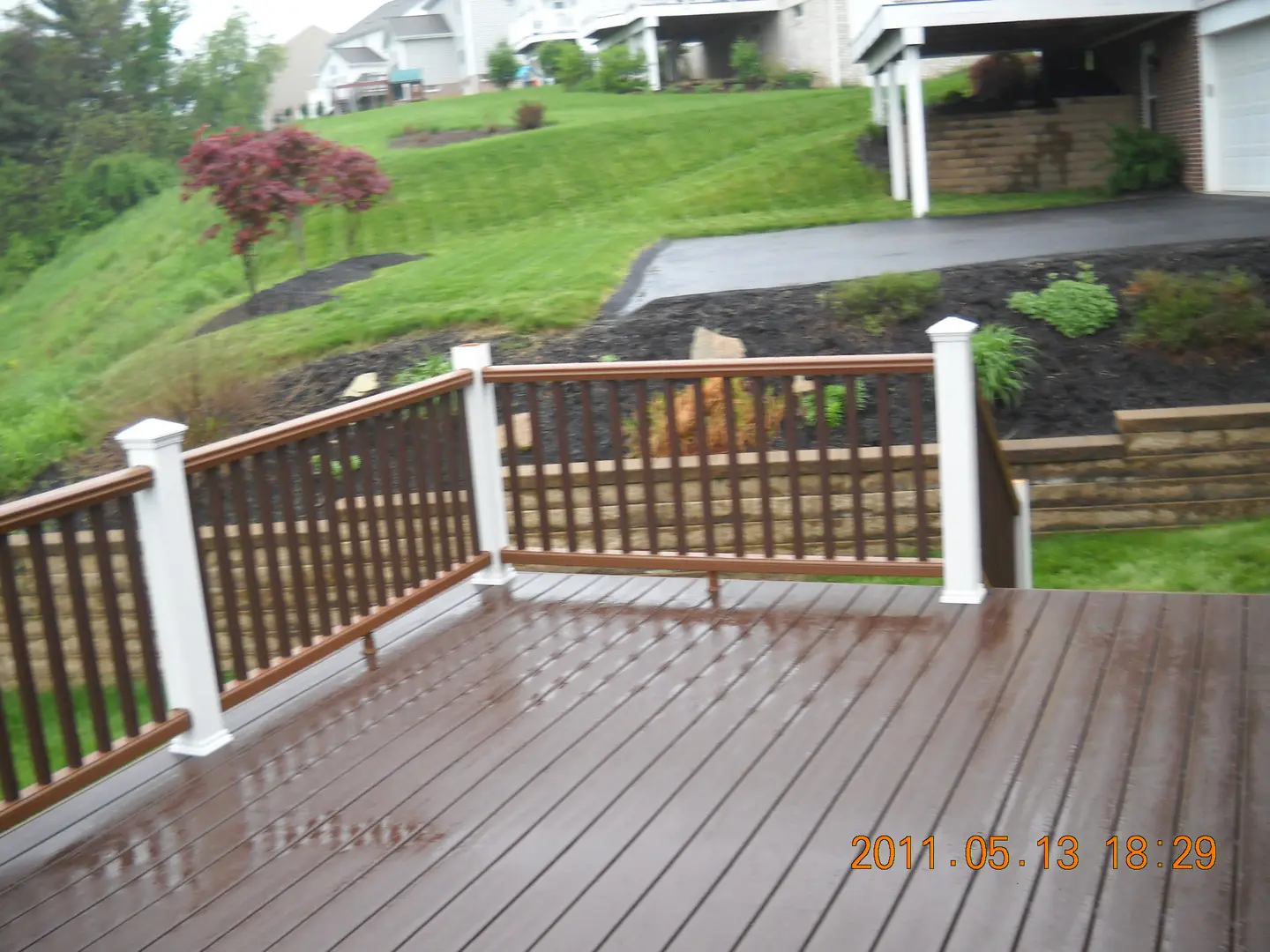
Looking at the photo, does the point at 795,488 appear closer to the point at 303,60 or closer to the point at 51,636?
the point at 51,636

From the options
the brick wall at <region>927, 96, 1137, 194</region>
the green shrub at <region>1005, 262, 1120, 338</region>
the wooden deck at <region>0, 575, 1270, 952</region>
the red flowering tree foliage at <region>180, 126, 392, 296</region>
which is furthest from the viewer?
the brick wall at <region>927, 96, 1137, 194</region>

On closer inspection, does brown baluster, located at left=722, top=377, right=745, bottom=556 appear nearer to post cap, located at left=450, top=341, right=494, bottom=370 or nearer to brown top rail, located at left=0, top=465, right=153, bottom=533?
post cap, located at left=450, top=341, right=494, bottom=370

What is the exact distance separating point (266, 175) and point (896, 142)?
845 centimetres

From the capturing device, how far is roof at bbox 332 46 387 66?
58031 millimetres

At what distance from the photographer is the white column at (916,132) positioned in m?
15.1

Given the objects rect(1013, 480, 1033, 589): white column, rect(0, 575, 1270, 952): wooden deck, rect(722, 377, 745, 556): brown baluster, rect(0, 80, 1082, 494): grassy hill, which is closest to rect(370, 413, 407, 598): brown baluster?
rect(0, 575, 1270, 952): wooden deck

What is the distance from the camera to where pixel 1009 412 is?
25.7ft

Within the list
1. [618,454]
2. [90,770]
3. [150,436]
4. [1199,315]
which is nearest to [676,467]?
[618,454]

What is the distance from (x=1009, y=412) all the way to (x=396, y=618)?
446 cm

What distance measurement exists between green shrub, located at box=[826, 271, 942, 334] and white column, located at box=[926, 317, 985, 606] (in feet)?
13.0

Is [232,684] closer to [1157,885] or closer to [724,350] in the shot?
[1157,885]

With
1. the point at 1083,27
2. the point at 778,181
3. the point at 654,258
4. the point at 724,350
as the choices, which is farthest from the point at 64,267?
the point at 724,350

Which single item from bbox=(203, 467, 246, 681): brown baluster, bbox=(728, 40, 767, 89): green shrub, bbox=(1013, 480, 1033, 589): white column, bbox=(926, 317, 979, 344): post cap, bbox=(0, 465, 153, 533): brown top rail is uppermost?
bbox=(728, 40, 767, 89): green shrub

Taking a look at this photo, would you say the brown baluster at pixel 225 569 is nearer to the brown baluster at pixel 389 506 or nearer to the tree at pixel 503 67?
the brown baluster at pixel 389 506
